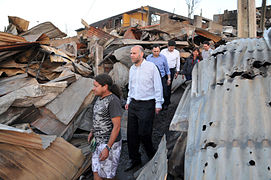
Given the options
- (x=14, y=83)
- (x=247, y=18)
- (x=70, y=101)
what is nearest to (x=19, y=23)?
(x=14, y=83)

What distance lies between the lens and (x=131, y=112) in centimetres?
321

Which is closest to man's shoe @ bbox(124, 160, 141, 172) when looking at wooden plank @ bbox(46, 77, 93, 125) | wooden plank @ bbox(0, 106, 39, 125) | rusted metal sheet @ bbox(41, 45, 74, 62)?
wooden plank @ bbox(46, 77, 93, 125)

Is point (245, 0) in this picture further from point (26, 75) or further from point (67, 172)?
point (26, 75)

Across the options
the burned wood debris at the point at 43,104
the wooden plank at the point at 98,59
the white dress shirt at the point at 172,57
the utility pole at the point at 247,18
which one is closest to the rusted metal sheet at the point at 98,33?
the wooden plank at the point at 98,59

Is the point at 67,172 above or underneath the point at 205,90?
underneath

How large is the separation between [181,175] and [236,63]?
4.35 ft

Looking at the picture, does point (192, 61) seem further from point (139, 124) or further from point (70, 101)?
point (70, 101)

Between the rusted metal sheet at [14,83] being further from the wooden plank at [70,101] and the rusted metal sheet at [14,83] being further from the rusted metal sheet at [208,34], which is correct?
the rusted metal sheet at [208,34]

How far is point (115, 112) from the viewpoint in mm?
2398

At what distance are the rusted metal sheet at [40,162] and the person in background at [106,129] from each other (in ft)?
2.27

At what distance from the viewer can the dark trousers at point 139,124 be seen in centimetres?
310

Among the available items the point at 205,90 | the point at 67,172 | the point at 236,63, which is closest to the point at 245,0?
the point at 236,63

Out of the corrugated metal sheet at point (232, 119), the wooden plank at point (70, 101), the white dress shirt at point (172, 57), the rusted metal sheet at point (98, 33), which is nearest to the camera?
the corrugated metal sheet at point (232, 119)

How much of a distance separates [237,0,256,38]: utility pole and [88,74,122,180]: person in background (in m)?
2.63
